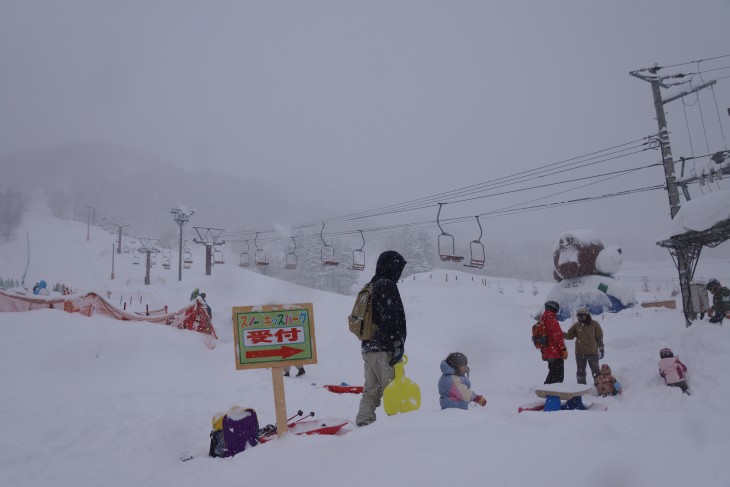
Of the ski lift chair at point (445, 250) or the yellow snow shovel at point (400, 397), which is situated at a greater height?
the ski lift chair at point (445, 250)

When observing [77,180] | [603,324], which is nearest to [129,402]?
[603,324]

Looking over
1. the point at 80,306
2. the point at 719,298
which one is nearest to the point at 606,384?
the point at 719,298

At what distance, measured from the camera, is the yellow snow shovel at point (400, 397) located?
434 centimetres

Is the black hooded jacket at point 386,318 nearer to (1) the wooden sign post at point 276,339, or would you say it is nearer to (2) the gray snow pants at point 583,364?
(1) the wooden sign post at point 276,339

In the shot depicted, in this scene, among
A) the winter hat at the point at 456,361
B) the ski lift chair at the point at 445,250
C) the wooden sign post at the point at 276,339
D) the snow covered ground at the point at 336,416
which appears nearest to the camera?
the snow covered ground at the point at 336,416

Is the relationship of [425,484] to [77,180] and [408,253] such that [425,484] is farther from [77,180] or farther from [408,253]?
[77,180]

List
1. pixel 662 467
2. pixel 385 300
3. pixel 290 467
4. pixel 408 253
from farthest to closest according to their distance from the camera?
pixel 408 253 < pixel 385 300 < pixel 290 467 < pixel 662 467

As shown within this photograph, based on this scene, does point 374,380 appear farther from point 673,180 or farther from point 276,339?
point 673,180

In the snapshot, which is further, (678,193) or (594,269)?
(594,269)

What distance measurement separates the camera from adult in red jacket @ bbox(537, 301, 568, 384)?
780 cm

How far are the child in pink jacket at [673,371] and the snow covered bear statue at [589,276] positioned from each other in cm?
1350

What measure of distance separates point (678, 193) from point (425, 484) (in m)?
13.4

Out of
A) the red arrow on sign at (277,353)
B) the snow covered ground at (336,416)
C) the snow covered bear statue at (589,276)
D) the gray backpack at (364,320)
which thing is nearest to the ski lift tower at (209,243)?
the snow covered ground at (336,416)

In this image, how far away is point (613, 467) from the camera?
7.89ft
